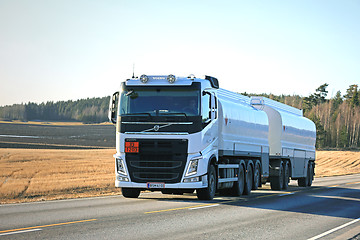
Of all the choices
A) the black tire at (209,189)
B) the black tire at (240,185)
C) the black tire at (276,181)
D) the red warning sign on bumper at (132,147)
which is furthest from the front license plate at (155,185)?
the black tire at (276,181)

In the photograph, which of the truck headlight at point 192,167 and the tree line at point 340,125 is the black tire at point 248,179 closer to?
the truck headlight at point 192,167

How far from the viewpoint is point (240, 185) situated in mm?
20781

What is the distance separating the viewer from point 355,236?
11484mm

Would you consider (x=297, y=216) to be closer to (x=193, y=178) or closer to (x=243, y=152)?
(x=193, y=178)

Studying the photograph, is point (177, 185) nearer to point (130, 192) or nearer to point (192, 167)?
point (192, 167)

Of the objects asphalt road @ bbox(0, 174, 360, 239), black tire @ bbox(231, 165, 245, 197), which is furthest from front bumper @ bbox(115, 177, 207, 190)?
black tire @ bbox(231, 165, 245, 197)

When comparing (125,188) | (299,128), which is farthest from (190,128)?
(299,128)

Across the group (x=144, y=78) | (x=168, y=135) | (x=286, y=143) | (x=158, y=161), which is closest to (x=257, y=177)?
(x=286, y=143)

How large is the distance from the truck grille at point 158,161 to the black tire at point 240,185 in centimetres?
427

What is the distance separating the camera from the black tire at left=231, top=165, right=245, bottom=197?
67.2 ft

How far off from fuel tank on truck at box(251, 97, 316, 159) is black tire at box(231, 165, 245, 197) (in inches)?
187

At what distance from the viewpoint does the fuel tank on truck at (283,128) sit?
2616 cm

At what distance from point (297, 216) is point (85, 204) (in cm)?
592

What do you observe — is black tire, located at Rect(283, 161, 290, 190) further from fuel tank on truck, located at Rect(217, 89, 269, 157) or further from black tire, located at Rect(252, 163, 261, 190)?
black tire, located at Rect(252, 163, 261, 190)
